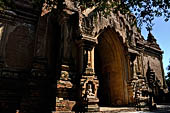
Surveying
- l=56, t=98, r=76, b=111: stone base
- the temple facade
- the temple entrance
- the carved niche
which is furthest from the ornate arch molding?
l=56, t=98, r=76, b=111: stone base

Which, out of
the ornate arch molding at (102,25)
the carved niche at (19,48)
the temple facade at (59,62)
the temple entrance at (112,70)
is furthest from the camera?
the temple entrance at (112,70)

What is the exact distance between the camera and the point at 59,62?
7.57m

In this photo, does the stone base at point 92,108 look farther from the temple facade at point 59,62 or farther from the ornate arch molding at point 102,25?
the ornate arch molding at point 102,25

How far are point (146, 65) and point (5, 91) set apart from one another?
12.8 meters

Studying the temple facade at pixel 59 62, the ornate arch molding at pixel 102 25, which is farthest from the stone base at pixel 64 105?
the ornate arch molding at pixel 102 25

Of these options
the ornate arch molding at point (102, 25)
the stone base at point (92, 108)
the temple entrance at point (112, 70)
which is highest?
the ornate arch molding at point (102, 25)

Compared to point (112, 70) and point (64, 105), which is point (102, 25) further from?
point (64, 105)

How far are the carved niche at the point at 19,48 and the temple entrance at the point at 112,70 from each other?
547cm

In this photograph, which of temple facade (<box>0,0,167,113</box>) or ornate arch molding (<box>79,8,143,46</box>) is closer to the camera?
temple facade (<box>0,0,167,113</box>)

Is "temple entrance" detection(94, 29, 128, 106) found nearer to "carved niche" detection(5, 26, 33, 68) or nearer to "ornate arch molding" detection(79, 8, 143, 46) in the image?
"ornate arch molding" detection(79, 8, 143, 46)

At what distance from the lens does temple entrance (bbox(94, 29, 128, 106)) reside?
10.5m

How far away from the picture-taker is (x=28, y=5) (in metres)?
8.99

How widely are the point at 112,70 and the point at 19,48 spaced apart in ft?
22.1

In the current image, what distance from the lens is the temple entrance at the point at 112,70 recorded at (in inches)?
413
